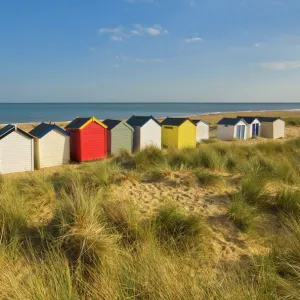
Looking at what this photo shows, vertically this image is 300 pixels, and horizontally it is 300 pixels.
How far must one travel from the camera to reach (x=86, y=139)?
46.3 ft

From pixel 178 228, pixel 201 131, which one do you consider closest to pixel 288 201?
pixel 178 228

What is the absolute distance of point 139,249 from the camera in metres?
3.71

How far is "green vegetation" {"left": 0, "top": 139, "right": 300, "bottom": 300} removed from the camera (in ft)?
9.80

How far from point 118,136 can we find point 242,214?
10.6m

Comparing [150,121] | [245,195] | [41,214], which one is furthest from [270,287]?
[150,121]

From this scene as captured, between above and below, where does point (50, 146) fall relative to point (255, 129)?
below

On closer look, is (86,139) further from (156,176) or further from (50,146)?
(156,176)

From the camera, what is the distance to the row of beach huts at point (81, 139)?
1198 cm

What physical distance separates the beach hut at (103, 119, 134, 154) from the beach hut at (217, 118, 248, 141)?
9.36m

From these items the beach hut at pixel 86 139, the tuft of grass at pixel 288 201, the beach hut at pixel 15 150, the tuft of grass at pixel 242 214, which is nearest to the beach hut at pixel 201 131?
the beach hut at pixel 86 139

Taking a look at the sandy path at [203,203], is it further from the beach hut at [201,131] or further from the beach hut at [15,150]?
the beach hut at [201,131]

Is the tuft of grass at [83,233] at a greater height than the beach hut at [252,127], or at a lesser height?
lesser

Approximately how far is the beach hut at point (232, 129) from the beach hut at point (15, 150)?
14548 mm

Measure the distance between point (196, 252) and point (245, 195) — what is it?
255cm
